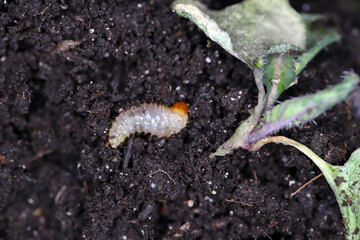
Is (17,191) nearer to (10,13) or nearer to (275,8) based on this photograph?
(10,13)

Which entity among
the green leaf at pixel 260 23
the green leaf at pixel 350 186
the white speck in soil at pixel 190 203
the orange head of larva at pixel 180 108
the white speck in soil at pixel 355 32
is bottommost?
the white speck in soil at pixel 190 203

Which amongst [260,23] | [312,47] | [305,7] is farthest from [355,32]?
[260,23]

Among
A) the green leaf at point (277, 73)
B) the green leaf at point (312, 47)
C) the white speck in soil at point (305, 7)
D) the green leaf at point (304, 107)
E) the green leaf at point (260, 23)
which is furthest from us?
the white speck in soil at point (305, 7)

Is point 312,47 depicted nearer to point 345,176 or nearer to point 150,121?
point 345,176

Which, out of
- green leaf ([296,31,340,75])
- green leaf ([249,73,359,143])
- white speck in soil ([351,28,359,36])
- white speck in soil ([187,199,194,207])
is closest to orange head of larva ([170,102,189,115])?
green leaf ([249,73,359,143])

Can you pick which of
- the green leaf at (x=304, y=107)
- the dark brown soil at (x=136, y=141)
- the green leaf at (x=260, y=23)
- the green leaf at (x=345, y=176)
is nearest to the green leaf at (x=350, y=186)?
the green leaf at (x=345, y=176)

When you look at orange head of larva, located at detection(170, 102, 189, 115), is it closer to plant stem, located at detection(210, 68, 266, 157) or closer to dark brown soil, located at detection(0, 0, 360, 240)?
dark brown soil, located at detection(0, 0, 360, 240)

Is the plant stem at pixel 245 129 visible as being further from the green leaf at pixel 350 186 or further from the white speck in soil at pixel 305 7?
the white speck in soil at pixel 305 7
